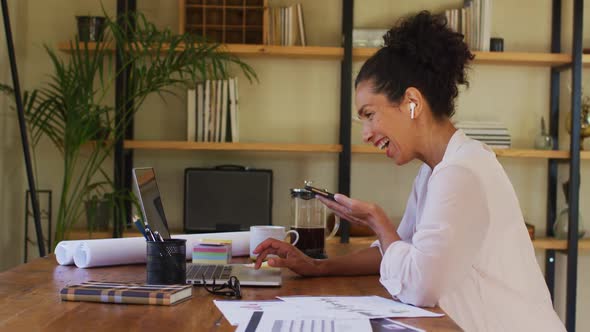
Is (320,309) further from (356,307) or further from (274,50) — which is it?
(274,50)

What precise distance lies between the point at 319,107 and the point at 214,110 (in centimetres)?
60

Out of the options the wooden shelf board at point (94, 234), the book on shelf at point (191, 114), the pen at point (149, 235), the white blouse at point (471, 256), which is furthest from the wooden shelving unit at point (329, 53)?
the pen at point (149, 235)

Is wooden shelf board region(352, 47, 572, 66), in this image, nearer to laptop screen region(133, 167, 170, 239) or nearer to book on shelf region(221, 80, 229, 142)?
book on shelf region(221, 80, 229, 142)

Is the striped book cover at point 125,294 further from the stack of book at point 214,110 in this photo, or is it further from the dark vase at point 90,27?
the dark vase at point 90,27

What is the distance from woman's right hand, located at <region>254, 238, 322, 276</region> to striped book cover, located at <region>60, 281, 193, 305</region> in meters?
0.36

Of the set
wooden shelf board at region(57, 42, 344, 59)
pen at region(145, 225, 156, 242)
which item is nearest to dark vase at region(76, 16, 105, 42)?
wooden shelf board at region(57, 42, 344, 59)

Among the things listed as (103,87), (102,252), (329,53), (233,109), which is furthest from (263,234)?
(329,53)

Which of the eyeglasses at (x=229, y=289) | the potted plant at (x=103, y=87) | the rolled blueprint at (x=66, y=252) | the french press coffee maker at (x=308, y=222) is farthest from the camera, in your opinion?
the potted plant at (x=103, y=87)

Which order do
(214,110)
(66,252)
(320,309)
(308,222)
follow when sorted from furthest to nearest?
(214,110) → (308,222) → (66,252) → (320,309)

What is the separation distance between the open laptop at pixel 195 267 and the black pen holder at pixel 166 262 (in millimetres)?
66

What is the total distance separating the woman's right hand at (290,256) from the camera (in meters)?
1.83

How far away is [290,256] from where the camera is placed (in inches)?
72.3

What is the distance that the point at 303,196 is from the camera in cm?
213

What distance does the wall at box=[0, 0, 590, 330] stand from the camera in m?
4.30
